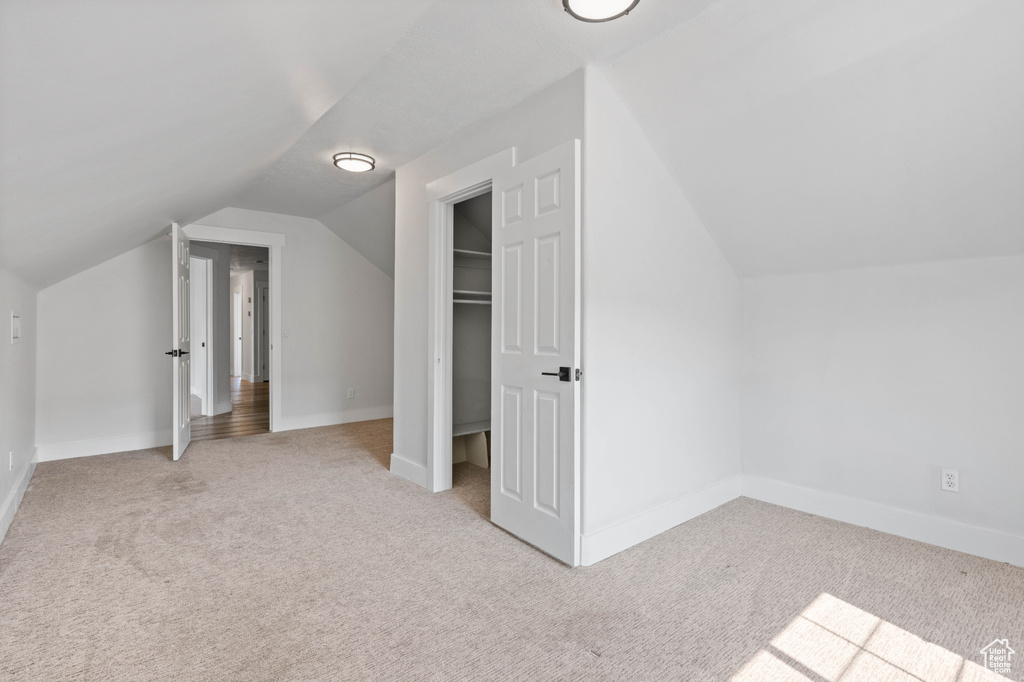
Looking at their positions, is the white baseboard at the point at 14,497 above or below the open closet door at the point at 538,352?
below

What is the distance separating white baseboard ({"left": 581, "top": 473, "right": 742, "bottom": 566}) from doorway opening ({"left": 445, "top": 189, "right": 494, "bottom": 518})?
1.49m

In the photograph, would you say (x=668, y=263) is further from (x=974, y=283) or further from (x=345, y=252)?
(x=345, y=252)

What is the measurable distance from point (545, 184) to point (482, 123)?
79 centimetres

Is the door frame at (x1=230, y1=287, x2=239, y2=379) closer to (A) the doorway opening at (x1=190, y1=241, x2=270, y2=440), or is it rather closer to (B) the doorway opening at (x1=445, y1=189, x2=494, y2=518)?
(A) the doorway opening at (x1=190, y1=241, x2=270, y2=440)

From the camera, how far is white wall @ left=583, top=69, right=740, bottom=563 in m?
2.52

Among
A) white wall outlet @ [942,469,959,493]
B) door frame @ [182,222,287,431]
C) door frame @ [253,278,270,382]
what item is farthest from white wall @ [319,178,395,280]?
door frame @ [253,278,270,382]

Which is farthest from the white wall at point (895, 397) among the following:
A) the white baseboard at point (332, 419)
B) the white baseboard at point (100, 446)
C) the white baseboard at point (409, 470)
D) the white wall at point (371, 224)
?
the white baseboard at point (100, 446)

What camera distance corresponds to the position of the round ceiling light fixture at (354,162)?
3.70 m

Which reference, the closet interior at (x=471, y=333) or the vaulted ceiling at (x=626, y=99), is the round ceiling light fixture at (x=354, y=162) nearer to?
the vaulted ceiling at (x=626, y=99)

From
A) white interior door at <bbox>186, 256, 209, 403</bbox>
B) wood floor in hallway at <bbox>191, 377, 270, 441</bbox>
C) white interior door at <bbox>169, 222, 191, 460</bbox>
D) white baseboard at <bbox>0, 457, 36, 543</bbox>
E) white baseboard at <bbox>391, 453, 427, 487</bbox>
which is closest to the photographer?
white baseboard at <bbox>0, 457, 36, 543</bbox>

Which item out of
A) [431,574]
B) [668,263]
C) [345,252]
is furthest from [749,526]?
[345,252]

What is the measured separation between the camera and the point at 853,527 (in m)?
2.92

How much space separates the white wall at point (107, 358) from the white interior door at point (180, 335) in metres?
0.40

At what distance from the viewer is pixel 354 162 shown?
12.3ft
